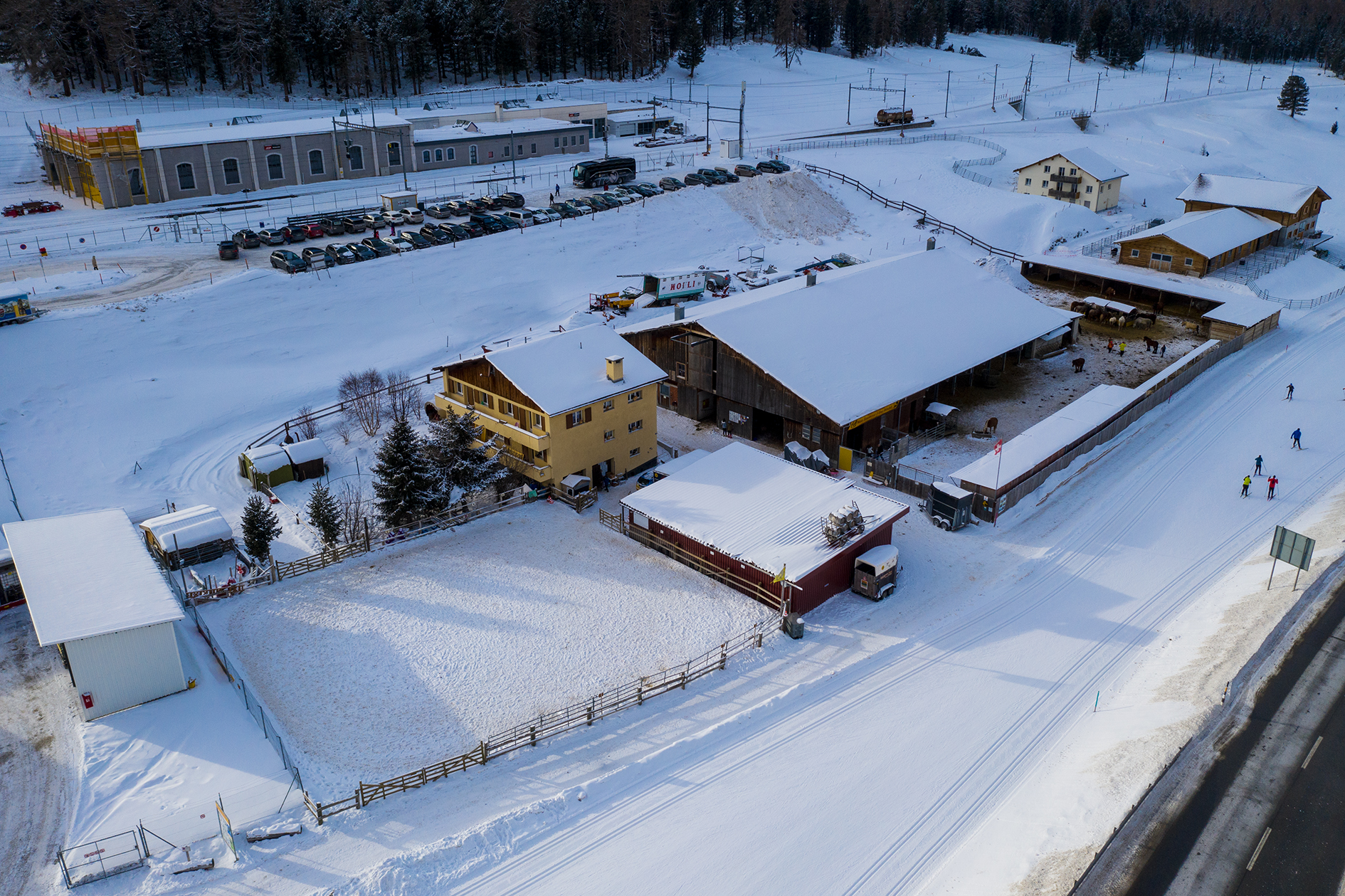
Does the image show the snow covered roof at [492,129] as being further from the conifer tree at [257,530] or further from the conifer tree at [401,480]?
the conifer tree at [257,530]

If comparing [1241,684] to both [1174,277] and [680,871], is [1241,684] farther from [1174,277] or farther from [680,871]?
[1174,277]

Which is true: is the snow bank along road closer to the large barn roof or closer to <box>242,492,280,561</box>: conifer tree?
<box>242,492,280,561</box>: conifer tree

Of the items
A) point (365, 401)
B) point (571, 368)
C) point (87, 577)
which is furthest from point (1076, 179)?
point (87, 577)

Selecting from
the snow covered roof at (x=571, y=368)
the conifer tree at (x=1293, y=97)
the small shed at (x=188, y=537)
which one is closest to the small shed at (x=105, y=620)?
the small shed at (x=188, y=537)

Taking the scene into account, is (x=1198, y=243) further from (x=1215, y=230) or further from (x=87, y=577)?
(x=87, y=577)

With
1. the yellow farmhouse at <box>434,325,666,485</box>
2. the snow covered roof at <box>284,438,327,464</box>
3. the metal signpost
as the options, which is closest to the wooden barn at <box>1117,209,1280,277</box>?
the metal signpost
